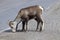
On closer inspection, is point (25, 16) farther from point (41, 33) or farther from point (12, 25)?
point (41, 33)

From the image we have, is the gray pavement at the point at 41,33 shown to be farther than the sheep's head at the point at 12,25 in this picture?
No

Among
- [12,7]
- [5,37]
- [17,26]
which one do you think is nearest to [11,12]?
[12,7]

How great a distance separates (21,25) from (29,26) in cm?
36

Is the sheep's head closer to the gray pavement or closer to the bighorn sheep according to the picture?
the bighorn sheep

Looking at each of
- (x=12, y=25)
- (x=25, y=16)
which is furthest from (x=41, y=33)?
(x=12, y=25)

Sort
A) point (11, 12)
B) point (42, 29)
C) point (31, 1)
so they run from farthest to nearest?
point (31, 1)
point (11, 12)
point (42, 29)

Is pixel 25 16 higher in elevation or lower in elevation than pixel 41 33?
higher

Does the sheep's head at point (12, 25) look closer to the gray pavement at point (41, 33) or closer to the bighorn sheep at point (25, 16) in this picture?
the bighorn sheep at point (25, 16)

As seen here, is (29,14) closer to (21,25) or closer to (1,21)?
(21,25)

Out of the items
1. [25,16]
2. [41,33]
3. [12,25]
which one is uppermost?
[25,16]

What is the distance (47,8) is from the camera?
677 inches

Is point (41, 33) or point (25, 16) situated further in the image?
point (25, 16)

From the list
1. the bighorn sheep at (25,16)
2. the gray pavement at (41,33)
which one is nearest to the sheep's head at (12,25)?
the bighorn sheep at (25,16)

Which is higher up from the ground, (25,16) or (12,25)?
(25,16)
